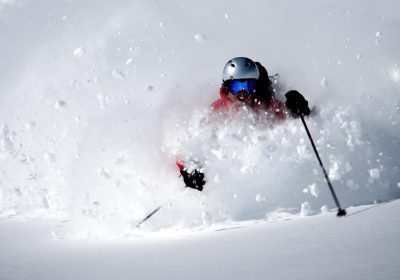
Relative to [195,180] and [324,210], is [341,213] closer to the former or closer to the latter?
[324,210]

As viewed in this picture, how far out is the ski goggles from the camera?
17.1 ft

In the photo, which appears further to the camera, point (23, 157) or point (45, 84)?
point (45, 84)

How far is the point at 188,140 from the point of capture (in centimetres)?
601

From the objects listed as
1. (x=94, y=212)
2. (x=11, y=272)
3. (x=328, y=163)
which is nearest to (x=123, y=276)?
(x=11, y=272)

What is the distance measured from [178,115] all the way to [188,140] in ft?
3.53

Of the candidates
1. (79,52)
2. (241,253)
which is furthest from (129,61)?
(241,253)

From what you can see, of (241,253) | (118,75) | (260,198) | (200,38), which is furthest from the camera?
(200,38)

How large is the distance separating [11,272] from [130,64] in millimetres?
6225

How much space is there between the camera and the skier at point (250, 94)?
4.88 metres

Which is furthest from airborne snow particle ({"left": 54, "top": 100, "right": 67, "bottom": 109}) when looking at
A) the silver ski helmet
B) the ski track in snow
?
the silver ski helmet

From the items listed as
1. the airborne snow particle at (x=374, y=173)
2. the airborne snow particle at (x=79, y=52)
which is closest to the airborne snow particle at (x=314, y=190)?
the airborne snow particle at (x=374, y=173)

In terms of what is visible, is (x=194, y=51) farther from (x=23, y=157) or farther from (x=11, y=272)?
(x=11, y=272)

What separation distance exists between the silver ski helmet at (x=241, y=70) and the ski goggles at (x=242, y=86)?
64 millimetres

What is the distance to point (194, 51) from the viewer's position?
26.1 ft
